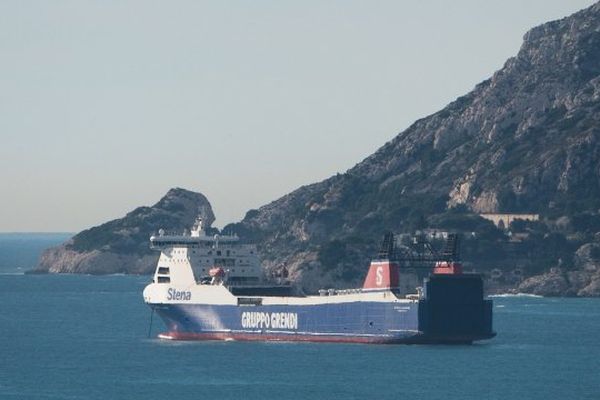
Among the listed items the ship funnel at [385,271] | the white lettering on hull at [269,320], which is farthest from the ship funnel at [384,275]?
the white lettering on hull at [269,320]

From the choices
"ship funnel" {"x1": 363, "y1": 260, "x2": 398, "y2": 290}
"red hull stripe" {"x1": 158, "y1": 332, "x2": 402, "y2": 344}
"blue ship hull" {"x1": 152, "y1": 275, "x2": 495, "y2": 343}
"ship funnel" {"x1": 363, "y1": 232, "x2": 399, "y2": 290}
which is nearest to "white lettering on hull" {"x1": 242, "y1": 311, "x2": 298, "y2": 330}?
"blue ship hull" {"x1": 152, "y1": 275, "x2": 495, "y2": 343}

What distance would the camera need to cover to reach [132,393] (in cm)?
12438

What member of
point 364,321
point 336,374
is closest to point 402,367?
point 336,374

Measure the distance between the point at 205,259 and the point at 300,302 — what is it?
12768 mm

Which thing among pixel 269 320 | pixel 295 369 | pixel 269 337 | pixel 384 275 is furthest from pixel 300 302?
pixel 295 369

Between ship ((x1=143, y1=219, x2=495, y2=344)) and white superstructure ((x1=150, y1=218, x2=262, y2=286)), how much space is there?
0.26 ft

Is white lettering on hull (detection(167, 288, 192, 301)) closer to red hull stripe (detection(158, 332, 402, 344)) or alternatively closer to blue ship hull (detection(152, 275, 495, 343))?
blue ship hull (detection(152, 275, 495, 343))

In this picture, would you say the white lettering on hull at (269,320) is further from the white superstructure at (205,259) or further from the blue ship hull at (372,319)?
the white superstructure at (205,259)

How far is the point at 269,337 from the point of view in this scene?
15562cm

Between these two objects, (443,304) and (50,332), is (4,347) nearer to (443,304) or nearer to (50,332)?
(50,332)

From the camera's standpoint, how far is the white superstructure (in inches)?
6398

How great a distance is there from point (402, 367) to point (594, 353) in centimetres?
2092

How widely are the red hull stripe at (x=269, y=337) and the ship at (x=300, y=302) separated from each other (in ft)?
0.24

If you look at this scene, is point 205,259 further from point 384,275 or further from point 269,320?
point 384,275
